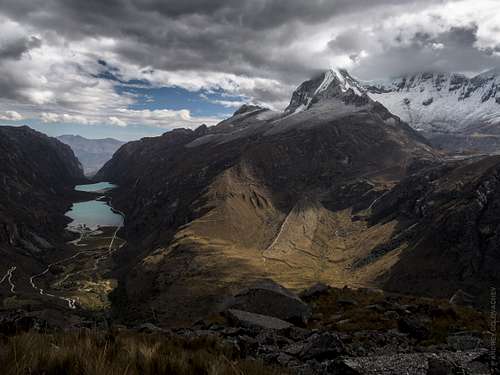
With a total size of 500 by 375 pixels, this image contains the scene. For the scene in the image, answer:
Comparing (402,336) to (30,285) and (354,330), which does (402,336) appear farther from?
(30,285)

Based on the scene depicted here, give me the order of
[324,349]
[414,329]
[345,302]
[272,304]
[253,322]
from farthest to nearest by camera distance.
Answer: [345,302] → [272,304] → [253,322] → [414,329] → [324,349]

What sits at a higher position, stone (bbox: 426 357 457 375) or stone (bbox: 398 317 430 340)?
stone (bbox: 426 357 457 375)

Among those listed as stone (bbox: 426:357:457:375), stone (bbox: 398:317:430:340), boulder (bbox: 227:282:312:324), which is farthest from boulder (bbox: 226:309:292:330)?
stone (bbox: 426:357:457:375)

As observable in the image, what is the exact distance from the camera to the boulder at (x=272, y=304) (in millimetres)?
23516

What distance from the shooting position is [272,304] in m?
24.9

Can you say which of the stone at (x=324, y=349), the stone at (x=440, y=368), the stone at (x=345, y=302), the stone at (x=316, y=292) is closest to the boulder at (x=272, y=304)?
the stone at (x=345, y=302)

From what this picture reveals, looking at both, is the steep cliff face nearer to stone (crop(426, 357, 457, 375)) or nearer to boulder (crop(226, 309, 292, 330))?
boulder (crop(226, 309, 292, 330))

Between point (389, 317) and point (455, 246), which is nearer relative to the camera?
point (389, 317)

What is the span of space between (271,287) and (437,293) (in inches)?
5213

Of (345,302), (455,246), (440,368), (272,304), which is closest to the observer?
(440,368)

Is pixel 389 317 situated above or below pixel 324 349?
below

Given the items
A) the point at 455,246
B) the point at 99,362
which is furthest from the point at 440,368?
the point at 455,246

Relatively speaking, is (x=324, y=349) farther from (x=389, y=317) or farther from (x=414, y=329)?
(x=389, y=317)

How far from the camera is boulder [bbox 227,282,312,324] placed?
2352 cm
